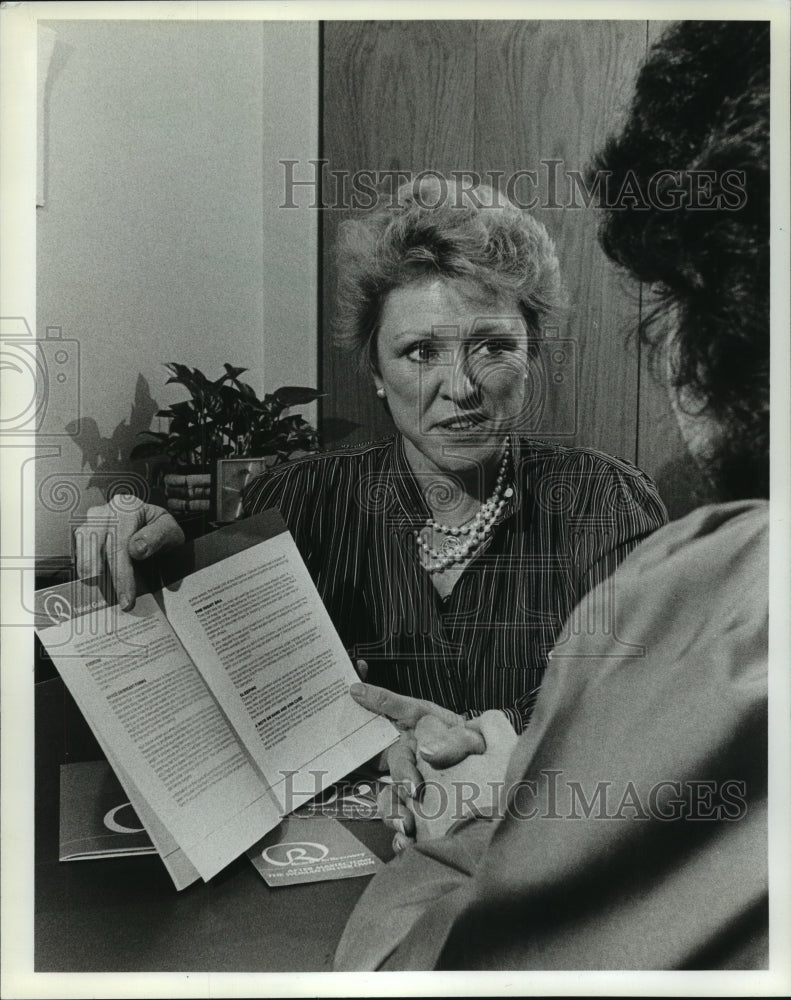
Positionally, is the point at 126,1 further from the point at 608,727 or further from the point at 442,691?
the point at 608,727

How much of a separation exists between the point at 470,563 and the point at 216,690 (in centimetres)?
44

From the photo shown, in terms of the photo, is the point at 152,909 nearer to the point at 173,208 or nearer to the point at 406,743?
the point at 406,743

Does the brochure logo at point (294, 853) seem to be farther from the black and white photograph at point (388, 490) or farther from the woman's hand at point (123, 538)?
the woman's hand at point (123, 538)

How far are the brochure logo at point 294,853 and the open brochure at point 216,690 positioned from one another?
35mm

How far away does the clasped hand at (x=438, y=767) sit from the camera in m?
1.61

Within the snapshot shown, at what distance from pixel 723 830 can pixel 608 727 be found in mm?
255

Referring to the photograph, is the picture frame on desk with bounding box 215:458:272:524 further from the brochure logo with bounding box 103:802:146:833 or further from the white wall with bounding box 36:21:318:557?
the brochure logo with bounding box 103:802:146:833

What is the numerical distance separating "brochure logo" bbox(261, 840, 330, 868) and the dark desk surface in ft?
0.11

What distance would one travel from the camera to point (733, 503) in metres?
1.63

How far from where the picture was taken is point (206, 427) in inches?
62.9

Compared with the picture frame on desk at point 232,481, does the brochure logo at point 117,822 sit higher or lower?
lower

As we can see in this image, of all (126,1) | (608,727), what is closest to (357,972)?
(608,727)

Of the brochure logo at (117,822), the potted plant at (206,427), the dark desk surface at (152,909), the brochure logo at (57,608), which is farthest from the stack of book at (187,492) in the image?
the brochure logo at (117,822)

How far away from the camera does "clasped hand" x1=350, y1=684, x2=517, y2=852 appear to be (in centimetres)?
161
